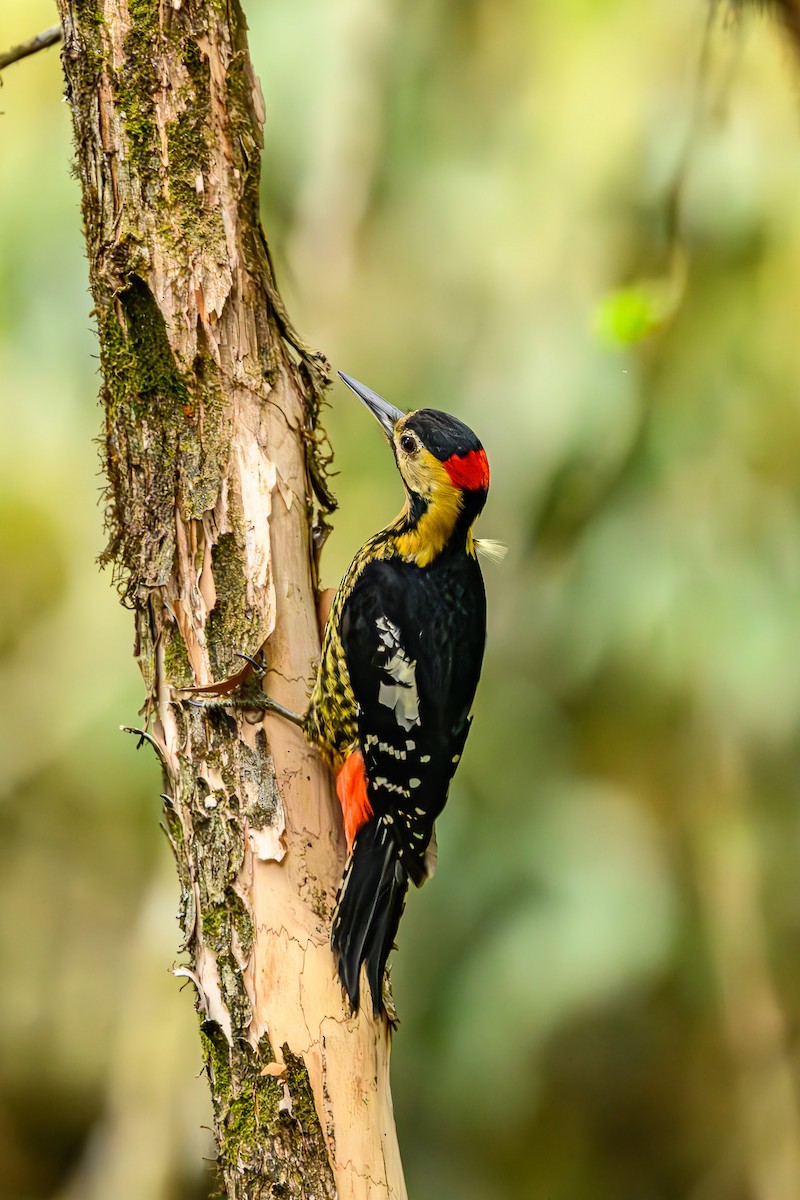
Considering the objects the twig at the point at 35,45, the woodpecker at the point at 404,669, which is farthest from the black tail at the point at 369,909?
the twig at the point at 35,45

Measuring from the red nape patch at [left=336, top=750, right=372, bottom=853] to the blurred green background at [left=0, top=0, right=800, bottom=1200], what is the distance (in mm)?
1640

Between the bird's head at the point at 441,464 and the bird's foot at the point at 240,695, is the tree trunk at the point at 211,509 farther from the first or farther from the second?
the bird's head at the point at 441,464

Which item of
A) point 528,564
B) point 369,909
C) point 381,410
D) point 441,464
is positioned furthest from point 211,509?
point 528,564

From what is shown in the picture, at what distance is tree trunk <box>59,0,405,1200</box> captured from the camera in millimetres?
1767

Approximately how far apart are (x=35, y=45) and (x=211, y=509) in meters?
1.07

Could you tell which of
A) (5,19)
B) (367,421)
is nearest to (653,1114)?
(367,421)

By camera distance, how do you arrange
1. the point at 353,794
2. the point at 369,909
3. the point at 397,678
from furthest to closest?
1. the point at 397,678
2. the point at 353,794
3. the point at 369,909

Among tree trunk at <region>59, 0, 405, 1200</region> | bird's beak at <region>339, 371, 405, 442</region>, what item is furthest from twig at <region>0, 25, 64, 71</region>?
bird's beak at <region>339, 371, 405, 442</region>

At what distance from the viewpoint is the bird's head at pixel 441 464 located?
212 centimetres

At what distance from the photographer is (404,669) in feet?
7.03

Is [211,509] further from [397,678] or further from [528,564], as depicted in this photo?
[528,564]

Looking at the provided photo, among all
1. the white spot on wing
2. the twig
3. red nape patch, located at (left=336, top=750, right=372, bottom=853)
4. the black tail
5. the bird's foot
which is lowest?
the black tail

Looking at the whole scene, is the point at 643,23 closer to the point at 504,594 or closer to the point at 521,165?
the point at 521,165

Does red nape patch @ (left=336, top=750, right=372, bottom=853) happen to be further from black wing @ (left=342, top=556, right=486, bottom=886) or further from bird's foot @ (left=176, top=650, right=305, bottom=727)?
bird's foot @ (left=176, top=650, right=305, bottom=727)
